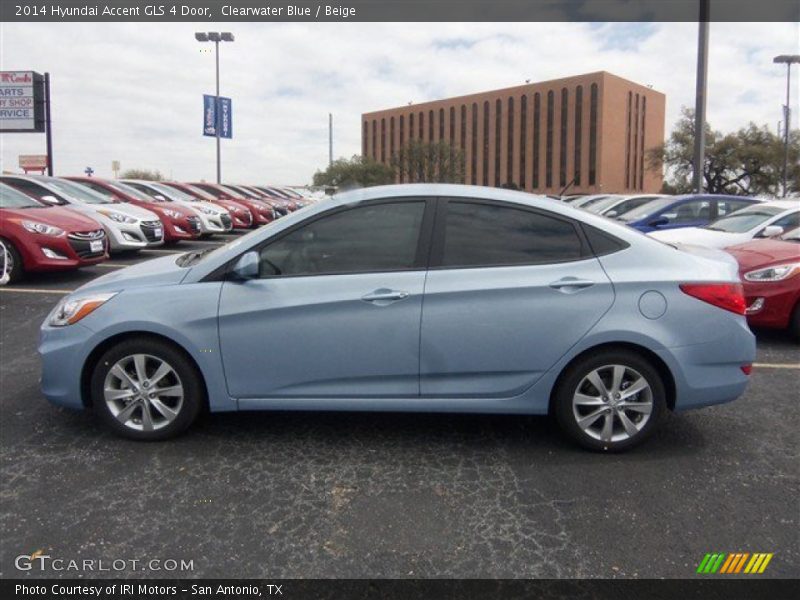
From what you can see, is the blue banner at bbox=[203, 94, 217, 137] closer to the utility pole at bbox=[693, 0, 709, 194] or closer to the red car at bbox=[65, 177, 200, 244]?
the red car at bbox=[65, 177, 200, 244]

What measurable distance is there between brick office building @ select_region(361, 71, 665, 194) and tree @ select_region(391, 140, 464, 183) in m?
14.6

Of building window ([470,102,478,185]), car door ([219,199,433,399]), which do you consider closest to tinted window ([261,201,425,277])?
car door ([219,199,433,399])

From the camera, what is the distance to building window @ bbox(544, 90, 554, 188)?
233 feet

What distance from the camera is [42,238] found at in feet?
28.3

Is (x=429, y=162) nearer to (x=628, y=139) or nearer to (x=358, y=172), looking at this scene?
(x=358, y=172)

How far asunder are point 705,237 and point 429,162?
47695mm

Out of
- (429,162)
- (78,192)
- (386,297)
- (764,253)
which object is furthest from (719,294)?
(429,162)

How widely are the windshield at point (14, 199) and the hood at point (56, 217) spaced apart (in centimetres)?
24

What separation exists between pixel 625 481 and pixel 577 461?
0.30 metres

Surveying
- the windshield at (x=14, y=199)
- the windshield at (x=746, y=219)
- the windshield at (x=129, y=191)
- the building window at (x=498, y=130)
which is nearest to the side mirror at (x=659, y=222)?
the windshield at (x=746, y=219)

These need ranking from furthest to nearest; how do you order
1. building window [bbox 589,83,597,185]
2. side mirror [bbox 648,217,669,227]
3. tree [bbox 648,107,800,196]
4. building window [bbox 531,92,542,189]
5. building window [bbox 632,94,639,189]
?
building window [bbox 632,94,639,189] → building window [bbox 531,92,542,189] → building window [bbox 589,83,597,185] → tree [bbox 648,107,800,196] → side mirror [bbox 648,217,669,227]

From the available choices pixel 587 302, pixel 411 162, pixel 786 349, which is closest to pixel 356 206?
pixel 587 302

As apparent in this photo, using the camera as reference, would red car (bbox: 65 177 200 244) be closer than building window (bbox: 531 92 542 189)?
Yes

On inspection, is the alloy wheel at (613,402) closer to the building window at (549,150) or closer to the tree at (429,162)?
the tree at (429,162)
